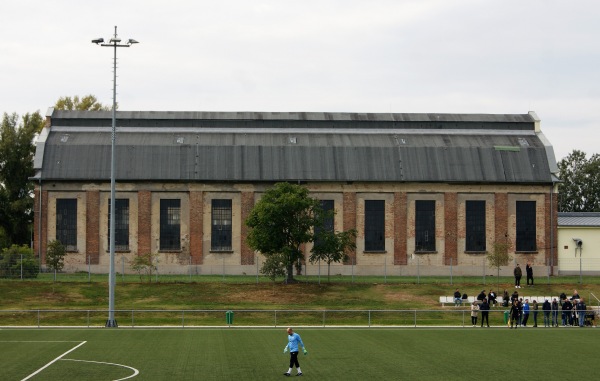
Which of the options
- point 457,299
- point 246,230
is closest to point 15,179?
point 246,230

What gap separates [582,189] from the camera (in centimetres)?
12475

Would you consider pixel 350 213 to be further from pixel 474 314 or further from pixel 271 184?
pixel 474 314

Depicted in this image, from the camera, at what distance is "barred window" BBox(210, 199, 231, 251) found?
268 ft

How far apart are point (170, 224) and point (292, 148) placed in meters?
12.2

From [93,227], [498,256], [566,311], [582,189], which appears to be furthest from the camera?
[582,189]

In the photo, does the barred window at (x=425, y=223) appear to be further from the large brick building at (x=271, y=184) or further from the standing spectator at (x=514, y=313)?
the standing spectator at (x=514, y=313)

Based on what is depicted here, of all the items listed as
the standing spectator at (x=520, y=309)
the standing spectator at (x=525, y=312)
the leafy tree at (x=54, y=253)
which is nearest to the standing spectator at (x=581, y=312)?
the standing spectator at (x=525, y=312)

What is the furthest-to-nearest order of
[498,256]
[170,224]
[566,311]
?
[170,224] → [498,256] → [566,311]

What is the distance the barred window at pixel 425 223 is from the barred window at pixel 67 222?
2830cm

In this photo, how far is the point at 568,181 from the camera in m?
126

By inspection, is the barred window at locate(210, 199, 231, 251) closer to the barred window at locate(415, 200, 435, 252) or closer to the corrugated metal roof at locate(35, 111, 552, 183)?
the corrugated metal roof at locate(35, 111, 552, 183)

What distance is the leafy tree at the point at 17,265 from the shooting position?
236 feet

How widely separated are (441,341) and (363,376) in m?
13.2

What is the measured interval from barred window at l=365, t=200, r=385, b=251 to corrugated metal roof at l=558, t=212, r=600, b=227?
1520 centimetres
